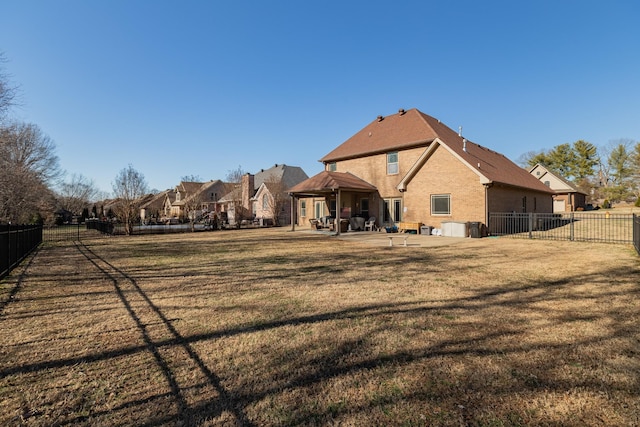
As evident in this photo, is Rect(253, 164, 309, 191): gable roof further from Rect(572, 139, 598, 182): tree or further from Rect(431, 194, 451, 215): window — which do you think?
Rect(572, 139, 598, 182): tree

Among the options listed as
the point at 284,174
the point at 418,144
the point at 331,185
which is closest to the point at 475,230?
the point at 418,144

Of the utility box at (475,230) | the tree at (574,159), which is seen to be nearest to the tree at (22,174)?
the utility box at (475,230)

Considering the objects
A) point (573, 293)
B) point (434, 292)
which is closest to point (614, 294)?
point (573, 293)

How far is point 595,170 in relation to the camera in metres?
60.7

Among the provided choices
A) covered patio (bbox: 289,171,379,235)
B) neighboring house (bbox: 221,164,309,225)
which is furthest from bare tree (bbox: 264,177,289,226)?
covered patio (bbox: 289,171,379,235)

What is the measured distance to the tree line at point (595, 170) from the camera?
164 feet

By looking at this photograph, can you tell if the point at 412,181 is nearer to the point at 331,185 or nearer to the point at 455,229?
the point at 455,229

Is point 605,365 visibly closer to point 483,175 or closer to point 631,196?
point 483,175

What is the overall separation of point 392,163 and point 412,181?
9.70 ft

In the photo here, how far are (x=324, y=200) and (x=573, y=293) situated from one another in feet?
71.5

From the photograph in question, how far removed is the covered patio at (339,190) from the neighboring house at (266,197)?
6021 millimetres

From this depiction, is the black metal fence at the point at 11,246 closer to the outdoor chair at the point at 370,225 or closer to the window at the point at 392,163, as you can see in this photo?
the outdoor chair at the point at 370,225

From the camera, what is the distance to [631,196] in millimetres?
51156

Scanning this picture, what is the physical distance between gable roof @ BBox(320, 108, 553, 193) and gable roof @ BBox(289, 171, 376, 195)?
270cm
